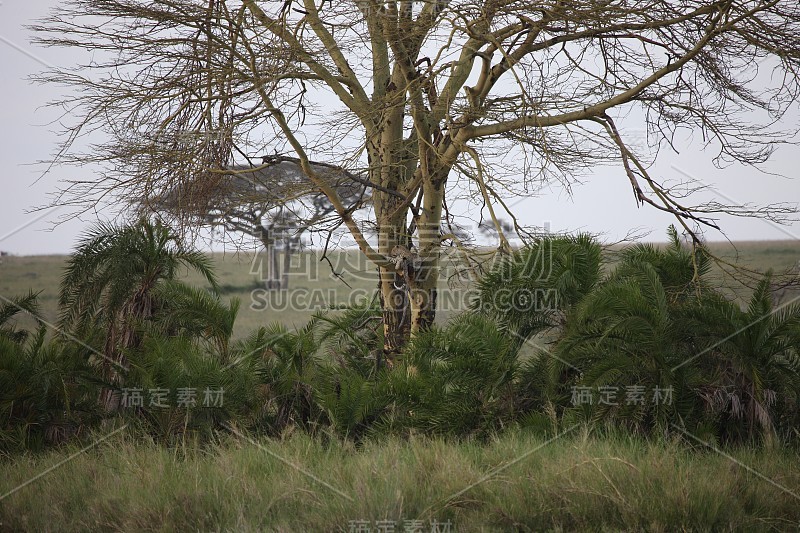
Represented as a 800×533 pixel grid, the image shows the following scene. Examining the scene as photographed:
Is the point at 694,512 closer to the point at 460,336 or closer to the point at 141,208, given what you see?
the point at 460,336

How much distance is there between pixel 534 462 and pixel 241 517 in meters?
2.09

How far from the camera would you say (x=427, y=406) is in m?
7.27

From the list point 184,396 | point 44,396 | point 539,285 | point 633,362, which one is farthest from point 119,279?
point 633,362

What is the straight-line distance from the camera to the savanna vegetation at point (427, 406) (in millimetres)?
4934

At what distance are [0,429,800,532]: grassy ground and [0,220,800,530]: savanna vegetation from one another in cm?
2

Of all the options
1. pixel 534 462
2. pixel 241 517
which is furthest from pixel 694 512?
pixel 241 517

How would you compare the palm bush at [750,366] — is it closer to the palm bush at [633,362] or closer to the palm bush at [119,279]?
the palm bush at [633,362]

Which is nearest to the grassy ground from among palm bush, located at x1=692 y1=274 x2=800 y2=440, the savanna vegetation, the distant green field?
the savanna vegetation

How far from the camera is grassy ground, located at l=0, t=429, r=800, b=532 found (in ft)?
15.5

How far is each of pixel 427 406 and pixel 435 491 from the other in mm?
2194

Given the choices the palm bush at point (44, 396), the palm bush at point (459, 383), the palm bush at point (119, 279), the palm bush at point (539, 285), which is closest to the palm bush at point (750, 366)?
the palm bush at point (539, 285)

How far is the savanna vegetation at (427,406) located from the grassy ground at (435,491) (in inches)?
0.7

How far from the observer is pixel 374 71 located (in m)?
9.64

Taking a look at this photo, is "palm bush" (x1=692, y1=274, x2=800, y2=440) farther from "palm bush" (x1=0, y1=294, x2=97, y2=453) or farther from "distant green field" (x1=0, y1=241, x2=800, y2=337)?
"distant green field" (x1=0, y1=241, x2=800, y2=337)
